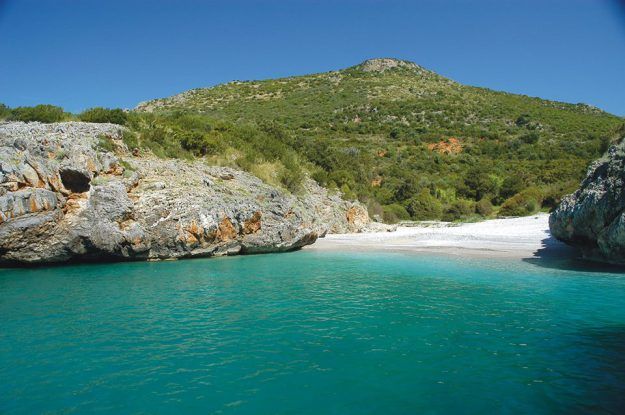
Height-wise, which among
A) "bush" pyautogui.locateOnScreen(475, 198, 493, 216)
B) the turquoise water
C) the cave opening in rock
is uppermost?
the cave opening in rock

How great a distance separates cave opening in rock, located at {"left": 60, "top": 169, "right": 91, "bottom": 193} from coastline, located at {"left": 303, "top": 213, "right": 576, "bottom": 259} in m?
12.4

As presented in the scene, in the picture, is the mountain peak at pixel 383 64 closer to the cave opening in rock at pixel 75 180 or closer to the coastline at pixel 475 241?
the coastline at pixel 475 241

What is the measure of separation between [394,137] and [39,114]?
51.5m

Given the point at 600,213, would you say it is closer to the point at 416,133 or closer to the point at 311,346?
the point at 311,346

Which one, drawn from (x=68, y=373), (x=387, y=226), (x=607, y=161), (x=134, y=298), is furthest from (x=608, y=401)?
(x=387, y=226)

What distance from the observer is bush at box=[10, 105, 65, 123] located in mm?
27625

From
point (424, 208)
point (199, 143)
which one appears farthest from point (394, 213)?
point (199, 143)

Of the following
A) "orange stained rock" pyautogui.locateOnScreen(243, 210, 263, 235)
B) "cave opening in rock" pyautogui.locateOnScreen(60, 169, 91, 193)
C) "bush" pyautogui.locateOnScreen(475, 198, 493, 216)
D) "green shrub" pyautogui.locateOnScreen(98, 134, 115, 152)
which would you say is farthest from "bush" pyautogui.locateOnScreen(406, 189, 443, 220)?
"cave opening in rock" pyautogui.locateOnScreen(60, 169, 91, 193)

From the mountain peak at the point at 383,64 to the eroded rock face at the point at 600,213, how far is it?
86876 mm

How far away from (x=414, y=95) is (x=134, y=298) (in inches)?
3137

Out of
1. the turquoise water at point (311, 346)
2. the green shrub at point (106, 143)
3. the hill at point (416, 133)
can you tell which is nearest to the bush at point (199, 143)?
the hill at point (416, 133)

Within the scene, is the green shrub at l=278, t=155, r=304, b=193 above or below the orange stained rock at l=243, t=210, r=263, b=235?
above

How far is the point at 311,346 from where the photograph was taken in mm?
7930

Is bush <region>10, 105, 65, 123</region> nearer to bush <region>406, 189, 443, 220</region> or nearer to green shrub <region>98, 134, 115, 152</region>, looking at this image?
green shrub <region>98, 134, 115, 152</region>
